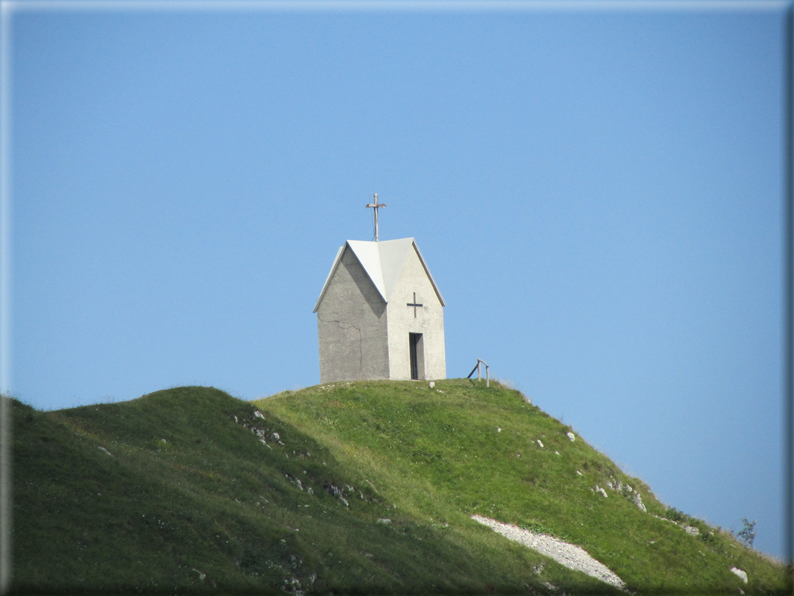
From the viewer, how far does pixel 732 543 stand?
33594 mm

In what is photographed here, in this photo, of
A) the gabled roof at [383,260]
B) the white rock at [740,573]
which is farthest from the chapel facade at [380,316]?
the white rock at [740,573]

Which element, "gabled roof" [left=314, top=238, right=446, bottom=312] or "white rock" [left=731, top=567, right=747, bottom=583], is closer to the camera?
"white rock" [left=731, top=567, right=747, bottom=583]

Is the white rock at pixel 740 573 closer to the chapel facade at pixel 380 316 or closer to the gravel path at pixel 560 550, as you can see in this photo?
the gravel path at pixel 560 550

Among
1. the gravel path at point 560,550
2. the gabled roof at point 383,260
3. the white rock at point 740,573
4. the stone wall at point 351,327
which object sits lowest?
the white rock at point 740,573

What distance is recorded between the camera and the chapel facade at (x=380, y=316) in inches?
1624

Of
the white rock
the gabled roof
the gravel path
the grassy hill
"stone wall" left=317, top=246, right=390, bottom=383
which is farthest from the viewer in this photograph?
the gabled roof

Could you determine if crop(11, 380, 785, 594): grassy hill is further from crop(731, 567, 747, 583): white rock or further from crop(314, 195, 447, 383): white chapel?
crop(314, 195, 447, 383): white chapel

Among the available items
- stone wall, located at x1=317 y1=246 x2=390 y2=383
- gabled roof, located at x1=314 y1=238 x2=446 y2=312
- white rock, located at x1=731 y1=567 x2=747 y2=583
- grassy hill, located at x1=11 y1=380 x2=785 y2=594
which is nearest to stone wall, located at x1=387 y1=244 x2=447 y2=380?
gabled roof, located at x1=314 y1=238 x2=446 y2=312

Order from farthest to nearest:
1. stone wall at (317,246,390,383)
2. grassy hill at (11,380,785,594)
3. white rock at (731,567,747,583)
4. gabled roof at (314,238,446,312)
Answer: gabled roof at (314,238,446,312)
stone wall at (317,246,390,383)
white rock at (731,567,747,583)
grassy hill at (11,380,785,594)

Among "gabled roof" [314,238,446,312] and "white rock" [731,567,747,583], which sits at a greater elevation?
"gabled roof" [314,238,446,312]

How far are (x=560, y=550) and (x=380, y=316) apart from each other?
16880mm

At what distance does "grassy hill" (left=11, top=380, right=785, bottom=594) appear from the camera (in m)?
16.2

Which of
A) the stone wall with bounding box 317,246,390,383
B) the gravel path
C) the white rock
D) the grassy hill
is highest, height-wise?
the stone wall with bounding box 317,246,390,383

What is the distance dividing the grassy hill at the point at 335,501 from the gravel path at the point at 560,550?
1.78 feet
